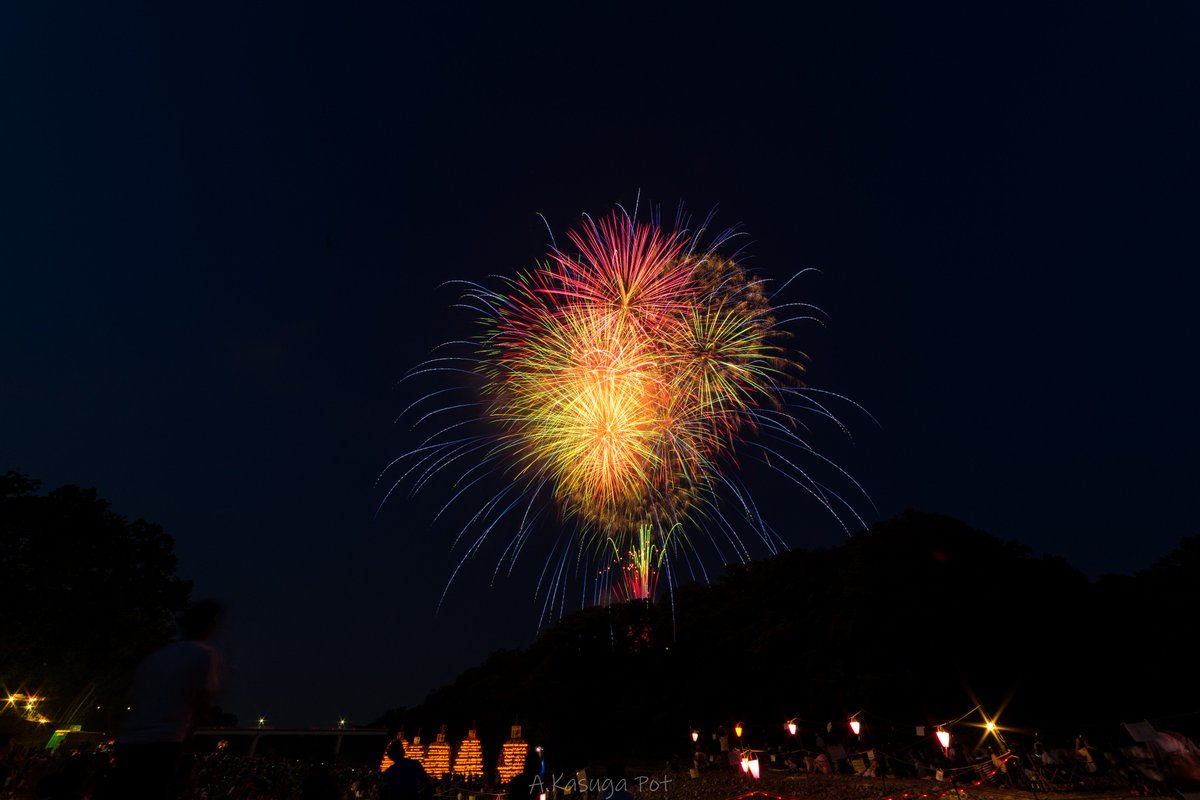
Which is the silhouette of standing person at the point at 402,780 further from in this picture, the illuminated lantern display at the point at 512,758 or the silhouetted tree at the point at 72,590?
the illuminated lantern display at the point at 512,758

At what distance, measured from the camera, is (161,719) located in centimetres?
319

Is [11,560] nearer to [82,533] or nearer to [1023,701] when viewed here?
[82,533]


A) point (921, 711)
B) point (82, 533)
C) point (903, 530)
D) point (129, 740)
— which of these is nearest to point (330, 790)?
point (129, 740)

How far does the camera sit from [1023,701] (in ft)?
75.0

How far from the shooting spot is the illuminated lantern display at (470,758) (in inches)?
1803

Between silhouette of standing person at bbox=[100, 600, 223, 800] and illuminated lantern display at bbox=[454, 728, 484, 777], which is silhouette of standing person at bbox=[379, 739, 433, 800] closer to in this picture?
silhouette of standing person at bbox=[100, 600, 223, 800]

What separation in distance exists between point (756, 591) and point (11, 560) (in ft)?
114

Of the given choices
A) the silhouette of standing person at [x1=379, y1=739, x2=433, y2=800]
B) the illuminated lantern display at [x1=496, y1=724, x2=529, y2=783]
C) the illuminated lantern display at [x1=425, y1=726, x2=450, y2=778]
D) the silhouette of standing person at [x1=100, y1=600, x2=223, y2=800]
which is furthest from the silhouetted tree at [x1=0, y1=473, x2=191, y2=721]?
the silhouette of standing person at [x1=100, y1=600, x2=223, y2=800]

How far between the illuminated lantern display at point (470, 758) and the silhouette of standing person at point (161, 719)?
48532mm

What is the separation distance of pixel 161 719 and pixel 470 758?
5023 centimetres

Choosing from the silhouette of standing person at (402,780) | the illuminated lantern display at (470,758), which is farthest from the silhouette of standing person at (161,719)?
the illuminated lantern display at (470,758)

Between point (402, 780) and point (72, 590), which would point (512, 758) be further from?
point (402, 780)

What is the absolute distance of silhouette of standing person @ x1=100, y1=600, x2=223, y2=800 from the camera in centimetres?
315

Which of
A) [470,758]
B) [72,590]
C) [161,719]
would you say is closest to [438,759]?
[470,758]
